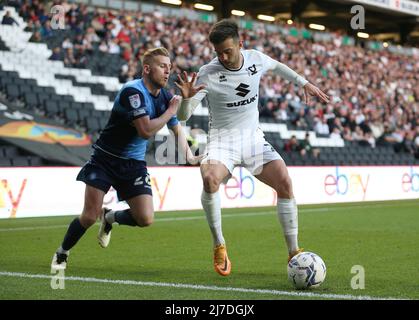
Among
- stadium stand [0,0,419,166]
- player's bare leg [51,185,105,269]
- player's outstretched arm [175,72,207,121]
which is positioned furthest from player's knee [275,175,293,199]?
stadium stand [0,0,419,166]

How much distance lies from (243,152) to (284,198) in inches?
22.9

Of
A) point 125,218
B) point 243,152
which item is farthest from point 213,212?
point 125,218

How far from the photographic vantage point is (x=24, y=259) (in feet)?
28.0

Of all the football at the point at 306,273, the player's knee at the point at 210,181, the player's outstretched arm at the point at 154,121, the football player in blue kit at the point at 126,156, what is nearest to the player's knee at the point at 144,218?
the football player in blue kit at the point at 126,156

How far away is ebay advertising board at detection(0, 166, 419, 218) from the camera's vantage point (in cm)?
1491

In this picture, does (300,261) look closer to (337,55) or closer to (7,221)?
(7,221)

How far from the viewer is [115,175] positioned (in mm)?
7160

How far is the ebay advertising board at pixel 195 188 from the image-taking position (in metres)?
14.9

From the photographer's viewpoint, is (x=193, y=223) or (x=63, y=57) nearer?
(x=193, y=223)

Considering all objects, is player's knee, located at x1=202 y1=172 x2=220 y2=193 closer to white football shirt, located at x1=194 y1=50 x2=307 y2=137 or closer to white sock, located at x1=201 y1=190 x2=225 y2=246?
white sock, located at x1=201 y1=190 x2=225 y2=246

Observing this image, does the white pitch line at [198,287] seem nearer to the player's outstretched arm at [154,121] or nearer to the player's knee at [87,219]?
the player's knee at [87,219]

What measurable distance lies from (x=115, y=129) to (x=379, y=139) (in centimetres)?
2210

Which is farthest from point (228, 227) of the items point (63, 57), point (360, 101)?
point (360, 101)

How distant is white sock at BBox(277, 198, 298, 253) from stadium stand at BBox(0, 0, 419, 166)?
1098 centimetres
